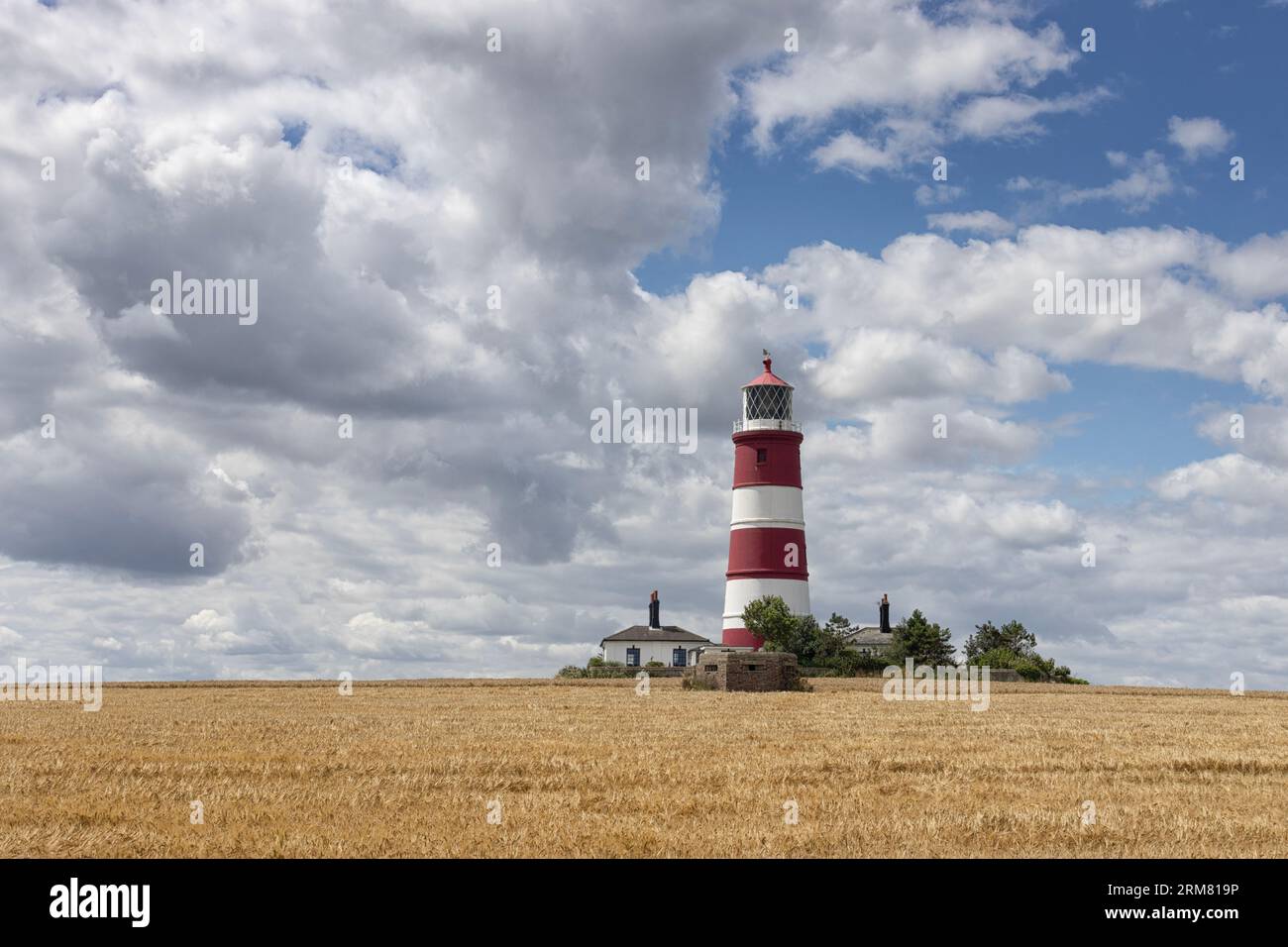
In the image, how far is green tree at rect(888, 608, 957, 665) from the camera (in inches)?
2544

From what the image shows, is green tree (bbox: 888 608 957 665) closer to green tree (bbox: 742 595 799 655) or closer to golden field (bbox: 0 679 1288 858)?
green tree (bbox: 742 595 799 655)

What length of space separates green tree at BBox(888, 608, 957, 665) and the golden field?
3525cm

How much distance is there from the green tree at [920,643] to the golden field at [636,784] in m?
35.2

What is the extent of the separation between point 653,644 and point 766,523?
33.2 metres

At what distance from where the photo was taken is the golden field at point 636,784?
10883mm

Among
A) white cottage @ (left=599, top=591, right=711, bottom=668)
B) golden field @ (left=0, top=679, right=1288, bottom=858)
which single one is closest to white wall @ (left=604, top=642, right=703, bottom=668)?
white cottage @ (left=599, top=591, right=711, bottom=668)

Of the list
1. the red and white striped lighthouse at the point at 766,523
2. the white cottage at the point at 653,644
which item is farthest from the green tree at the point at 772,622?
the white cottage at the point at 653,644

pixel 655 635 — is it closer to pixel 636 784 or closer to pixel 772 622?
pixel 772 622

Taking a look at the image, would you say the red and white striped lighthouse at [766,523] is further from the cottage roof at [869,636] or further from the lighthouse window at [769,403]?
the cottage roof at [869,636]

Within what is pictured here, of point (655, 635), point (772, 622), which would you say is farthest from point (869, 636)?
point (772, 622)

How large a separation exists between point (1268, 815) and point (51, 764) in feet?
51.5
